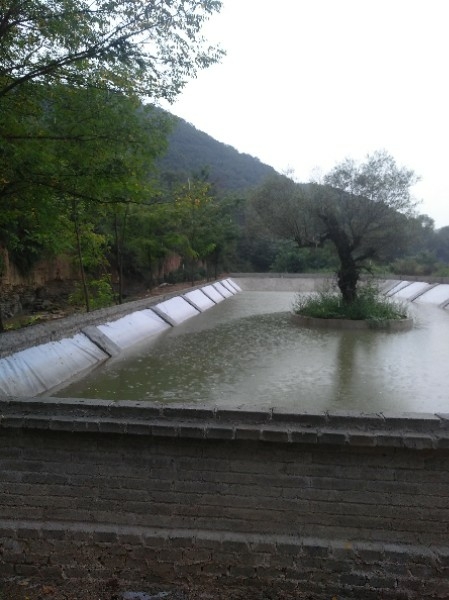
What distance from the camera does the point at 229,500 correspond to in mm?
3477

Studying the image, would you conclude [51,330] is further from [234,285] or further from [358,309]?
[234,285]

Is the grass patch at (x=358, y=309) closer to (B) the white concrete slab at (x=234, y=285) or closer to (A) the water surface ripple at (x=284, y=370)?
(A) the water surface ripple at (x=284, y=370)

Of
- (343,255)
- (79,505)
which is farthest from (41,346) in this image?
(343,255)

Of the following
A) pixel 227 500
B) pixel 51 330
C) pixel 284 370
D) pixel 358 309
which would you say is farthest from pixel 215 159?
pixel 227 500

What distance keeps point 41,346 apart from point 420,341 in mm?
7183

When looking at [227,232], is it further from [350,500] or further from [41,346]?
[350,500]

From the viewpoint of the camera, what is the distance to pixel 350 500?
3.40m

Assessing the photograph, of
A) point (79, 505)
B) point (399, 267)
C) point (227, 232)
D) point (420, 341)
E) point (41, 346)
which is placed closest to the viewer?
point (79, 505)

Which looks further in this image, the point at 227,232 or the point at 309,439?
the point at 227,232

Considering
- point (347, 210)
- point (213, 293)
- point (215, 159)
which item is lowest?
point (213, 293)

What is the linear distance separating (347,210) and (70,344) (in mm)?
8246

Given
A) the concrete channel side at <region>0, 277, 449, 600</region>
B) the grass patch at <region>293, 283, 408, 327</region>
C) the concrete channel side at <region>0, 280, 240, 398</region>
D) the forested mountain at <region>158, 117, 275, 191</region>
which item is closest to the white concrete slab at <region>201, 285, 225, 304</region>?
the grass patch at <region>293, 283, 408, 327</region>

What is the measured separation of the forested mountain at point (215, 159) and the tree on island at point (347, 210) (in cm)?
4080

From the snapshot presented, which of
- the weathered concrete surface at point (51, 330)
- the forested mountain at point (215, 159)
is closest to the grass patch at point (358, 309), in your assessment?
the weathered concrete surface at point (51, 330)
